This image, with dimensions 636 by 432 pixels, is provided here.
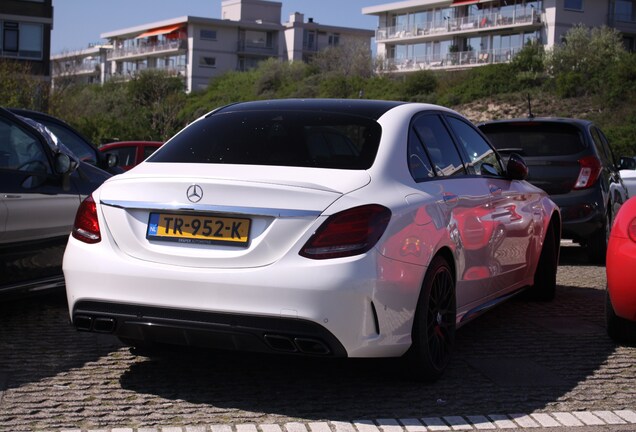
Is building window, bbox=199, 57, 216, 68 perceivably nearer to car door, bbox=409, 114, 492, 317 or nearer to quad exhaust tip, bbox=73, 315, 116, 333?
car door, bbox=409, 114, 492, 317

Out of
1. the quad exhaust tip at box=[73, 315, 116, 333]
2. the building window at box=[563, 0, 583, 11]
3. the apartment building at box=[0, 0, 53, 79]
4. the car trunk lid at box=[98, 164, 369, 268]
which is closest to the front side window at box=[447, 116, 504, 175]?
the car trunk lid at box=[98, 164, 369, 268]

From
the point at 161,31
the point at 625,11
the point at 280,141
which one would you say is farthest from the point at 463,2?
the point at 280,141

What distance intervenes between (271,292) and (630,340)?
10.1ft

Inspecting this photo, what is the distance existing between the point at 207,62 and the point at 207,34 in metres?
3.14

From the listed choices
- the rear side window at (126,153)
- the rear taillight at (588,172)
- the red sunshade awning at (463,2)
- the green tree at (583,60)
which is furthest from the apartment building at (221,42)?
the rear taillight at (588,172)

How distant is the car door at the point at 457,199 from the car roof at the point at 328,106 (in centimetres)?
23

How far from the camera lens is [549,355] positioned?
20.6 ft

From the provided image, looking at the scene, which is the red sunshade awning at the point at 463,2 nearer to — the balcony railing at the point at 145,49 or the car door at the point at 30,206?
the balcony railing at the point at 145,49

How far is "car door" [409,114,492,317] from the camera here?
5590mm

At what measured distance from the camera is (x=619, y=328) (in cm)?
662

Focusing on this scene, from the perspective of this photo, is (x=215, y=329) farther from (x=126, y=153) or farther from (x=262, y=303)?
(x=126, y=153)

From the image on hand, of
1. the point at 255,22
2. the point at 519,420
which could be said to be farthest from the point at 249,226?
the point at 255,22

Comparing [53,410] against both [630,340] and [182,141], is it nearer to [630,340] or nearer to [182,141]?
[182,141]

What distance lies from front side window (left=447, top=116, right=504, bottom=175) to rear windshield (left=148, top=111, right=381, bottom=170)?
121 cm
